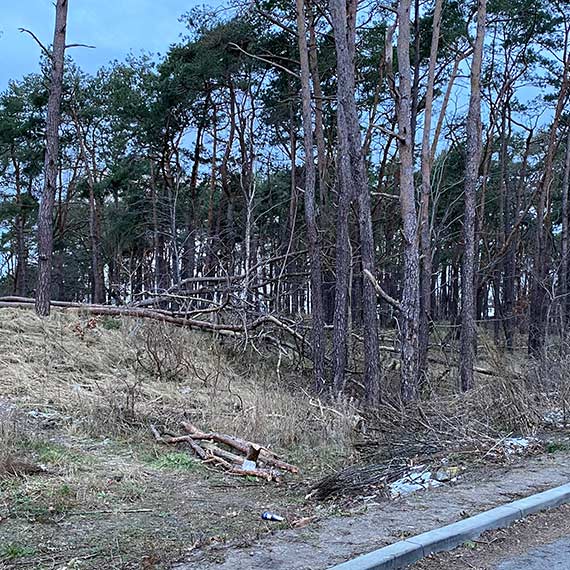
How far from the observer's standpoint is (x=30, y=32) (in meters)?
13.5

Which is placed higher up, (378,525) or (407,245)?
(407,245)

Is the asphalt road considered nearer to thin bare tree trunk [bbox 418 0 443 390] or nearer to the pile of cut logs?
the pile of cut logs

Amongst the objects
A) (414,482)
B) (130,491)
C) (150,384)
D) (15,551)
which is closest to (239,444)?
(130,491)

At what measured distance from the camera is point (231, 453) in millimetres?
8383

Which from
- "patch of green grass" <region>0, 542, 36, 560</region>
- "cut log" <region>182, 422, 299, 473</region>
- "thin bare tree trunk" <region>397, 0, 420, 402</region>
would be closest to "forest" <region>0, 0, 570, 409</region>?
"thin bare tree trunk" <region>397, 0, 420, 402</region>

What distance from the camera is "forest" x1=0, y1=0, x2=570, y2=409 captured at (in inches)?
531

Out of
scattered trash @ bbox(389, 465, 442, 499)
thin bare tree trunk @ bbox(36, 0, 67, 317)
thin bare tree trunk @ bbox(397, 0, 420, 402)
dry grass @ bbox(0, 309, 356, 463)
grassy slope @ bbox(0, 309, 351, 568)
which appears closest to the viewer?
grassy slope @ bbox(0, 309, 351, 568)

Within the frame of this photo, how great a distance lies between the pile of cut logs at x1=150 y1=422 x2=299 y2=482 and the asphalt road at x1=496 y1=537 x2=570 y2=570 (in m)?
3.68

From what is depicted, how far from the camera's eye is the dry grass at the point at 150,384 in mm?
9234

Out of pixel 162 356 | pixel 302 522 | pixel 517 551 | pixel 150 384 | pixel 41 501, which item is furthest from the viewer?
pixel 162 356

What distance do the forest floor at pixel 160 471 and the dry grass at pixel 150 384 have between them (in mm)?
33

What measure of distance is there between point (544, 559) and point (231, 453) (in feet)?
15.8

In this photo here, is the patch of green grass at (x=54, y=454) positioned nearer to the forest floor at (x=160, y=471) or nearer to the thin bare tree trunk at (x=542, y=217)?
the forest floor at (x=160, y=471)

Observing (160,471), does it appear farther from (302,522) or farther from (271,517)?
(302,522)
